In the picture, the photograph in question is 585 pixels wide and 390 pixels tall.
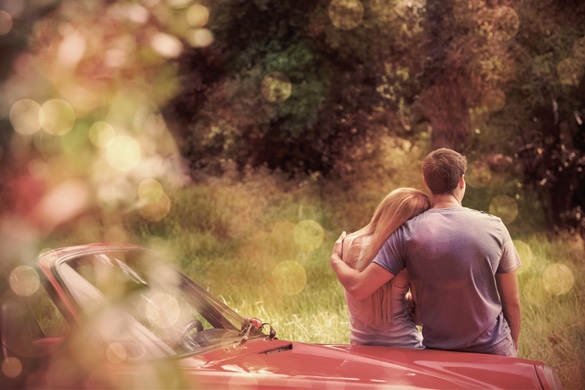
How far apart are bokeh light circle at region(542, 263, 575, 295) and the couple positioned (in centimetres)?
507

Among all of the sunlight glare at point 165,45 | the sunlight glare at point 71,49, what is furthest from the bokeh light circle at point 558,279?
the sunlight glare at point 71,49

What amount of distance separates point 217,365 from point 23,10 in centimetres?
174

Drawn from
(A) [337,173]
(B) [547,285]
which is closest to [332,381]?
(B) [547,285]

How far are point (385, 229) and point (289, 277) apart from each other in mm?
6465

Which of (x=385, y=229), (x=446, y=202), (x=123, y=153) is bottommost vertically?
(x=385, y=229)

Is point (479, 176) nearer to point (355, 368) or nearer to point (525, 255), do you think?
point (525, 255)

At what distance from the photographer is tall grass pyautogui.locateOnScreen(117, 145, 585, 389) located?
7947 mm

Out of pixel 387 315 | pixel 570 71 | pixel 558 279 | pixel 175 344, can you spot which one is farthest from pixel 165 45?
pixel 570 71

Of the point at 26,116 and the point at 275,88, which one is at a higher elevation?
the point at 275,88

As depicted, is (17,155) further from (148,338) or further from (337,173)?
(337,173)

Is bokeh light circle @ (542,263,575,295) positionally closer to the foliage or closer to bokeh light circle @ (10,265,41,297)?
the foliage

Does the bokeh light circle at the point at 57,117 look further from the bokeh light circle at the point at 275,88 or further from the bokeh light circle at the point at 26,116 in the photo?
the bokeh light circle at the point at 275,88

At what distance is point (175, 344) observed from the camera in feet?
11.5

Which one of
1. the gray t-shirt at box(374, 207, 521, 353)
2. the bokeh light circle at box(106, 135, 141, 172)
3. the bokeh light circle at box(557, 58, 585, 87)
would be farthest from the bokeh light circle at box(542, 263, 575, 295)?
the bokeh light circle at box(106, 135, 141, 172)
